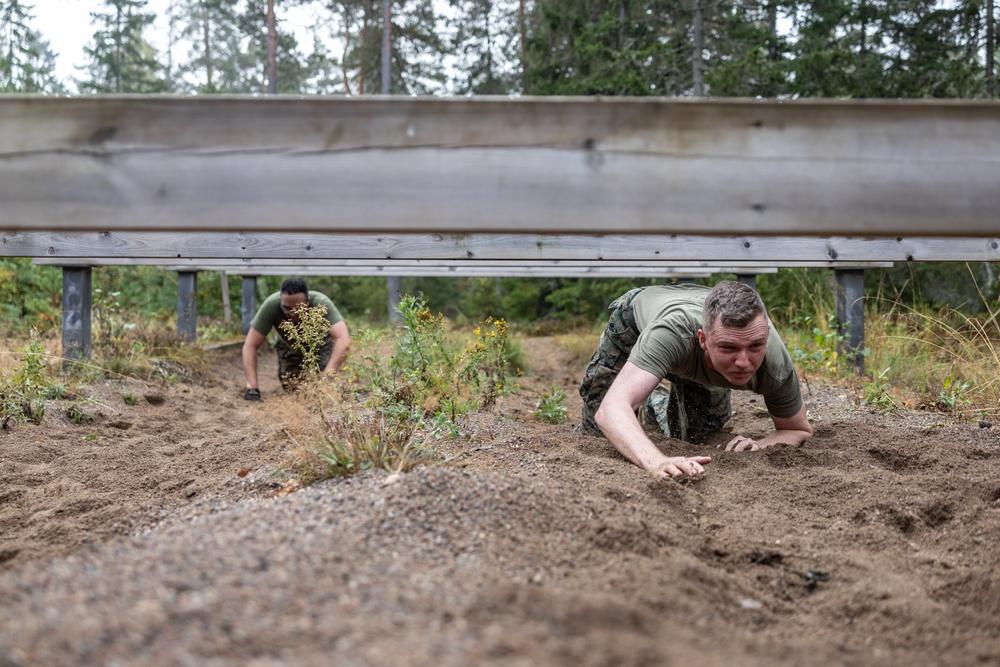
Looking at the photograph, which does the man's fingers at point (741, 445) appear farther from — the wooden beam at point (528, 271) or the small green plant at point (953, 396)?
the wooden beam at point (528, 271)

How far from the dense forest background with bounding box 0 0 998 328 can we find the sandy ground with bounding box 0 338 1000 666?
20.8 feet

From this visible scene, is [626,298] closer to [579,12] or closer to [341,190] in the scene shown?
[341,190]

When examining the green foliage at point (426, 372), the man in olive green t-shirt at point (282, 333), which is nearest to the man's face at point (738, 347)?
the green foliage at point (426, 372)

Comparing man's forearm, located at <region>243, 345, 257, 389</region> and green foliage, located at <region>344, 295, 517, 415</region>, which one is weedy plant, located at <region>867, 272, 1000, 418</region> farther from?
man's forearm, located at <region>243, 345, 257, 389</region>

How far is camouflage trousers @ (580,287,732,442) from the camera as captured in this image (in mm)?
4695

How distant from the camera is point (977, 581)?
82.4 inches

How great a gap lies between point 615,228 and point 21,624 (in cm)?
145

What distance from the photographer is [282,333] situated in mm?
7570

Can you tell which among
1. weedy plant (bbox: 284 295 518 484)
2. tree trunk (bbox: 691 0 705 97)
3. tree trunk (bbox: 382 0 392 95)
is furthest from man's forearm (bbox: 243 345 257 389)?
tree trunk (bbox: 382 0 392 95)

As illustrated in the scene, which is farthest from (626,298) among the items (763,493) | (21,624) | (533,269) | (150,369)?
(150,369)

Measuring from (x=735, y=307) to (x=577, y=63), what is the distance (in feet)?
59.9

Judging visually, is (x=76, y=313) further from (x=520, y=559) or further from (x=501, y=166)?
(x=501, y=166)

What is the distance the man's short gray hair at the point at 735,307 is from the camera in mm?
3328

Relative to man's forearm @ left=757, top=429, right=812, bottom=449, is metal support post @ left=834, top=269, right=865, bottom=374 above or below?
above
